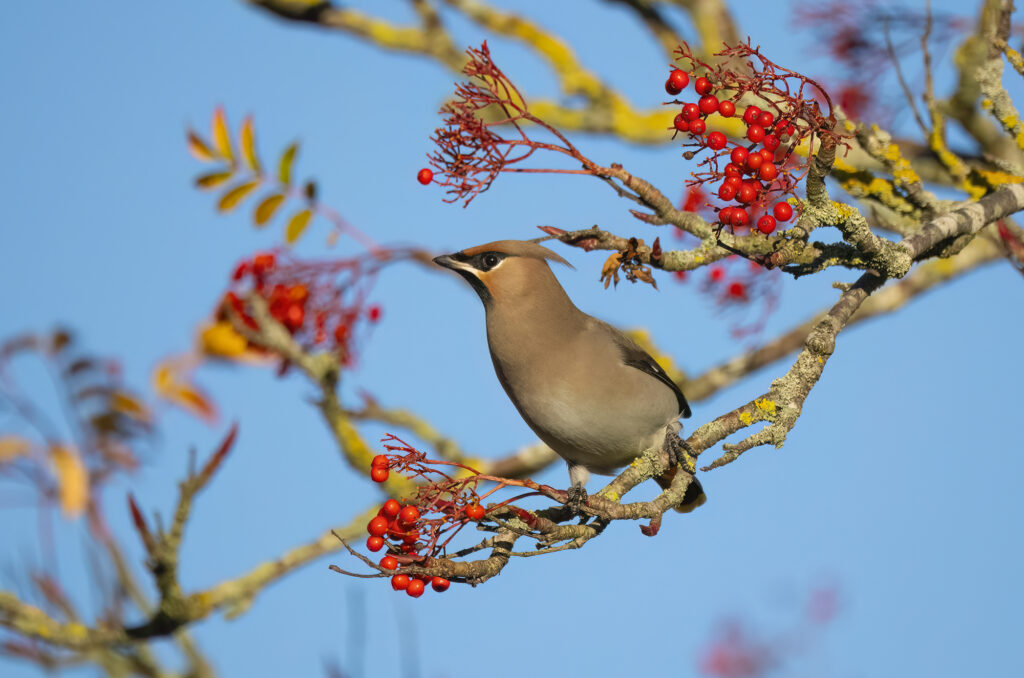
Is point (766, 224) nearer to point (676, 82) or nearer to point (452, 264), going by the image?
point (676, 82)

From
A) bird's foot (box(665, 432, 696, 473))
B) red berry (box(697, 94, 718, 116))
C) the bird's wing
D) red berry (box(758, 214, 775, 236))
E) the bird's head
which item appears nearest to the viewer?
red berry (box(758, 214, 775, 236))

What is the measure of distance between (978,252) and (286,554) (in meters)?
3.86

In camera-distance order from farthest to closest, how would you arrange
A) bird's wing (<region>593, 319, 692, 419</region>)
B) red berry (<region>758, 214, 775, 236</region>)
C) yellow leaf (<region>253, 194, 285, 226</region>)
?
yellow leaf (<region>253, 194, 285, 226</region>) → bird's wing (<region>593, 319, 692, 419</region>) → red berry (<region>758, 214, 775, 236</region>)

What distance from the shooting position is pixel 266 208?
4.92 metres

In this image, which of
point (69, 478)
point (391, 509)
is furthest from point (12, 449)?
point (391, 509)

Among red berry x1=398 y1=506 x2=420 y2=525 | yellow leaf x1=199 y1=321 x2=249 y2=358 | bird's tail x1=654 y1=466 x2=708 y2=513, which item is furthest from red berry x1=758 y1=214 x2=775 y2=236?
yellow leaf x1=199 y1=321 x2=249 y2=358

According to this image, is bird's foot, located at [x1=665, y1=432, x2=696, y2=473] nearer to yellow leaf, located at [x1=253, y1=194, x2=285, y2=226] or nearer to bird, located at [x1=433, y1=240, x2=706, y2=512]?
bird, located at [x1=433, y1=240, x2=706, y2=512]

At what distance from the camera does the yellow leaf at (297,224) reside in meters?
4.93

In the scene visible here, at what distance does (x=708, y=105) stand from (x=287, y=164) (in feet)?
8.45

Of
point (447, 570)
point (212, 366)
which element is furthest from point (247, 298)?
point (447, 570)

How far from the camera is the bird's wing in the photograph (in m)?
4.54

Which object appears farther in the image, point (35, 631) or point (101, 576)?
point (35, 631)

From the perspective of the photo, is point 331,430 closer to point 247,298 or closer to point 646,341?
point 247,298

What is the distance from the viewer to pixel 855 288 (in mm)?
3197
